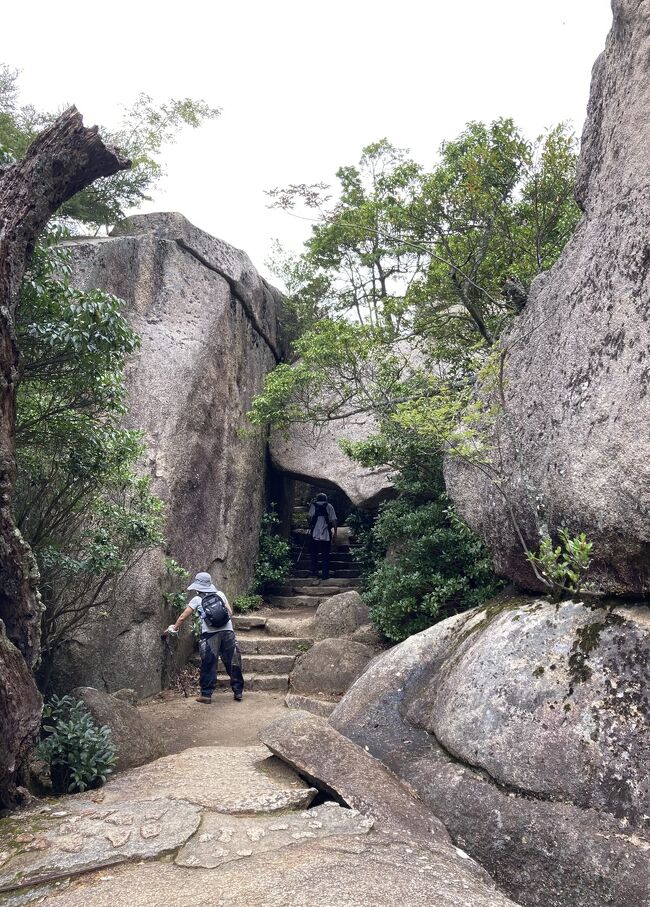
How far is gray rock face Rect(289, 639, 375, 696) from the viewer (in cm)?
971

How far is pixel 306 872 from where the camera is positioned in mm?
3803

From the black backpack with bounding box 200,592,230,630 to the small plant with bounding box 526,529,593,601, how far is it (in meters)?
4.87

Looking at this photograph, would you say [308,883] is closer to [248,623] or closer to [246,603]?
[248,623]

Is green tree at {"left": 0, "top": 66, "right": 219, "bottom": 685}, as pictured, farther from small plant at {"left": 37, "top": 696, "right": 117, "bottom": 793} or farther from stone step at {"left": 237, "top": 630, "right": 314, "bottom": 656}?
stone step at {"left": 237, "top": 630, "right": 314, "bottom": 656}

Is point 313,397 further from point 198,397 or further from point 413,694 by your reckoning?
point 413,694

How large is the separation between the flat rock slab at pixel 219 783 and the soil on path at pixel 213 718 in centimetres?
127

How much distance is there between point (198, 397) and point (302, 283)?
7.08 m

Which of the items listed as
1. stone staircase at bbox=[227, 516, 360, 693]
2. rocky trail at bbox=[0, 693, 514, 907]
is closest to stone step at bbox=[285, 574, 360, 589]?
stone staircase at bbox=[227, 516, 360, 693]

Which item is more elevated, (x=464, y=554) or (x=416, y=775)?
(x=464, y=554)

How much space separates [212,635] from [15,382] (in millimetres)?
4994

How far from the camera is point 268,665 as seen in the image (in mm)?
10977

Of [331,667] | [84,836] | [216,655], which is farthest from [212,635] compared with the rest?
[84,836]

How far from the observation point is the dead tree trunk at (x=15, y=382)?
204 inches

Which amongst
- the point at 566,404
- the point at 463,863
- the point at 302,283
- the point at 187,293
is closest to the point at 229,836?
the point at 463,863
